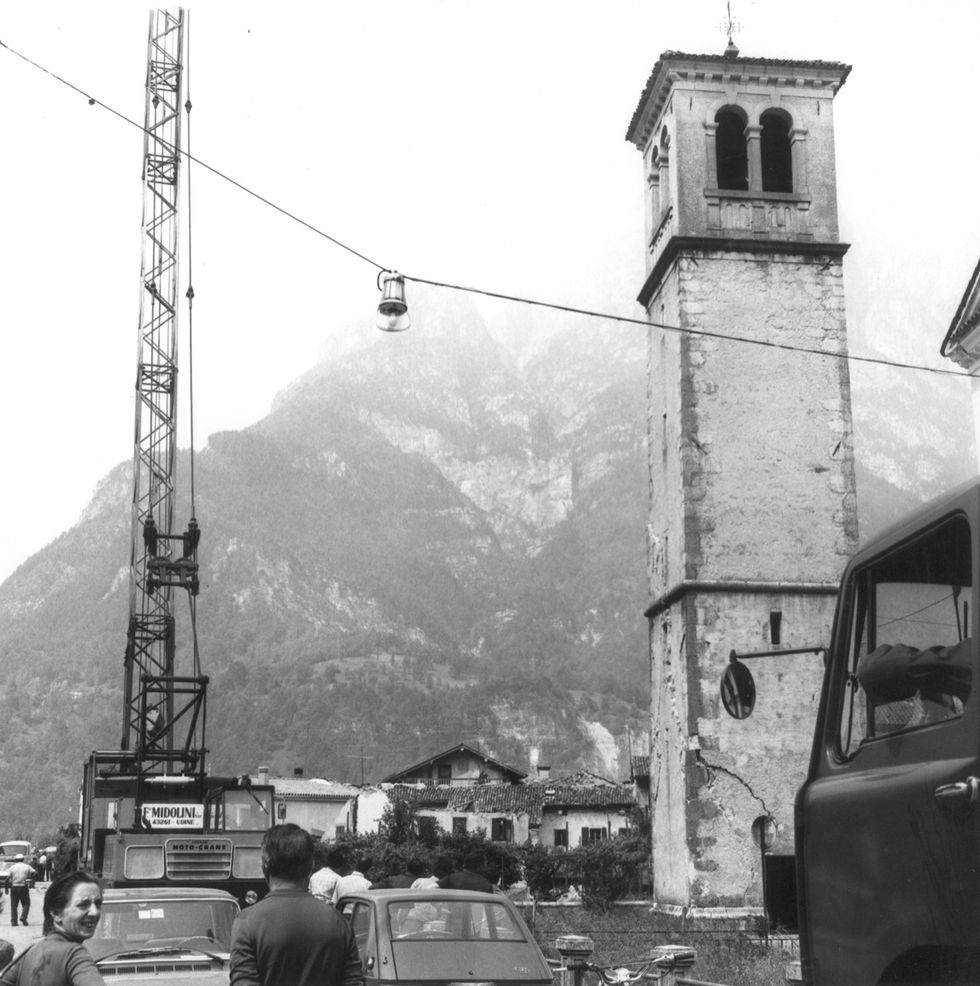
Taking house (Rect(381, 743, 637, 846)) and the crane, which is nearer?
the crane

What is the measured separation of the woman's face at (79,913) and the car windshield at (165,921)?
4821mm

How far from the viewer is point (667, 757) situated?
2475 cm

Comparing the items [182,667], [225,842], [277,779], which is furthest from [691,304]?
[182,667]

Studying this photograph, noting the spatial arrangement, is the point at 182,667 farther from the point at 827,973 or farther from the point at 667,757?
the point at 827,973

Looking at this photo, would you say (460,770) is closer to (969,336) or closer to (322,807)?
(322,807)

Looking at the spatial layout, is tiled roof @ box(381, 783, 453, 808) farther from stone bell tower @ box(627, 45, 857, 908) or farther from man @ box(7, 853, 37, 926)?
stone bell tower @ box(627, 45, 857, 908)

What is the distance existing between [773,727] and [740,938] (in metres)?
4.63

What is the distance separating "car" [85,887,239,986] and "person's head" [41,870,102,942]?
4.20 meters

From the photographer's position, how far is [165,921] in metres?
9.66

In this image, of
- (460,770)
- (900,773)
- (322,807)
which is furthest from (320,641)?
(900,773)

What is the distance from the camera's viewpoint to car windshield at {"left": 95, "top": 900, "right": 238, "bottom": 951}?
950 centimetres

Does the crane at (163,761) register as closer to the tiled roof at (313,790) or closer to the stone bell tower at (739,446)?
the stone bell tower at (739,446)

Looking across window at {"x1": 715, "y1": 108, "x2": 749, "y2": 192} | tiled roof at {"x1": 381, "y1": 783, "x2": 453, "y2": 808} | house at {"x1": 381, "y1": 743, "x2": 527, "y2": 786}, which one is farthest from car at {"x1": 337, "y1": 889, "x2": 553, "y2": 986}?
house at {"x1": 381, "y1": 743, "x2": 527, "y2": 786}

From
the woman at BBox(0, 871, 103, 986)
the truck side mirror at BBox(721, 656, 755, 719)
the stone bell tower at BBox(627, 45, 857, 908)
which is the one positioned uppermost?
the stone bell tower at BBox(627, 45, 857, 908)
